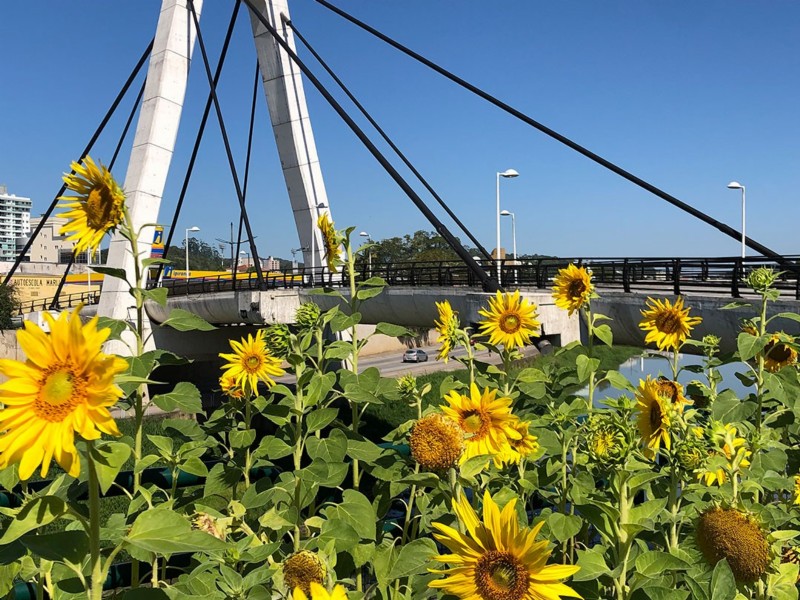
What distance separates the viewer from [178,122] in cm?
2083

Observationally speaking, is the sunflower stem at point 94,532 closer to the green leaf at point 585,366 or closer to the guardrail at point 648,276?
the green leaf at point 585,366

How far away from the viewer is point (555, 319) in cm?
973

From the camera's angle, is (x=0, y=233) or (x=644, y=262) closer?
(x=644, y=262)

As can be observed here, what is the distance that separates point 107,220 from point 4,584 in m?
0.90

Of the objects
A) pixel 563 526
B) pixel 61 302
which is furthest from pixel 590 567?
pixel 61 302

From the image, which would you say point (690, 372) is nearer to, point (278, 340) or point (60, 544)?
point (278, 340)

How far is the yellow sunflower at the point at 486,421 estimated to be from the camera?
1.52 meters

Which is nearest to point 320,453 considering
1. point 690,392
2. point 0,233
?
point 690,392

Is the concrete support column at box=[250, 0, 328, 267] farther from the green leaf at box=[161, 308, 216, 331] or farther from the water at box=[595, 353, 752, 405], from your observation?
the green leaf at box=[161, 308, 216, 331]

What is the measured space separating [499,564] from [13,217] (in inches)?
8484

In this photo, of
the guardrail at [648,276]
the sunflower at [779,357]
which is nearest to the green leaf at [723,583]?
the sunflower at [779,357]

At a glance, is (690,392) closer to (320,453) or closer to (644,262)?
(320,453)

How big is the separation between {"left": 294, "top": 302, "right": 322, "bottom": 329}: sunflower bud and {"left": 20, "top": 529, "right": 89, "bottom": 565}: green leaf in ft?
3.95

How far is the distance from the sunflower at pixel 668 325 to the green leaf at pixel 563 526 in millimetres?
1556
